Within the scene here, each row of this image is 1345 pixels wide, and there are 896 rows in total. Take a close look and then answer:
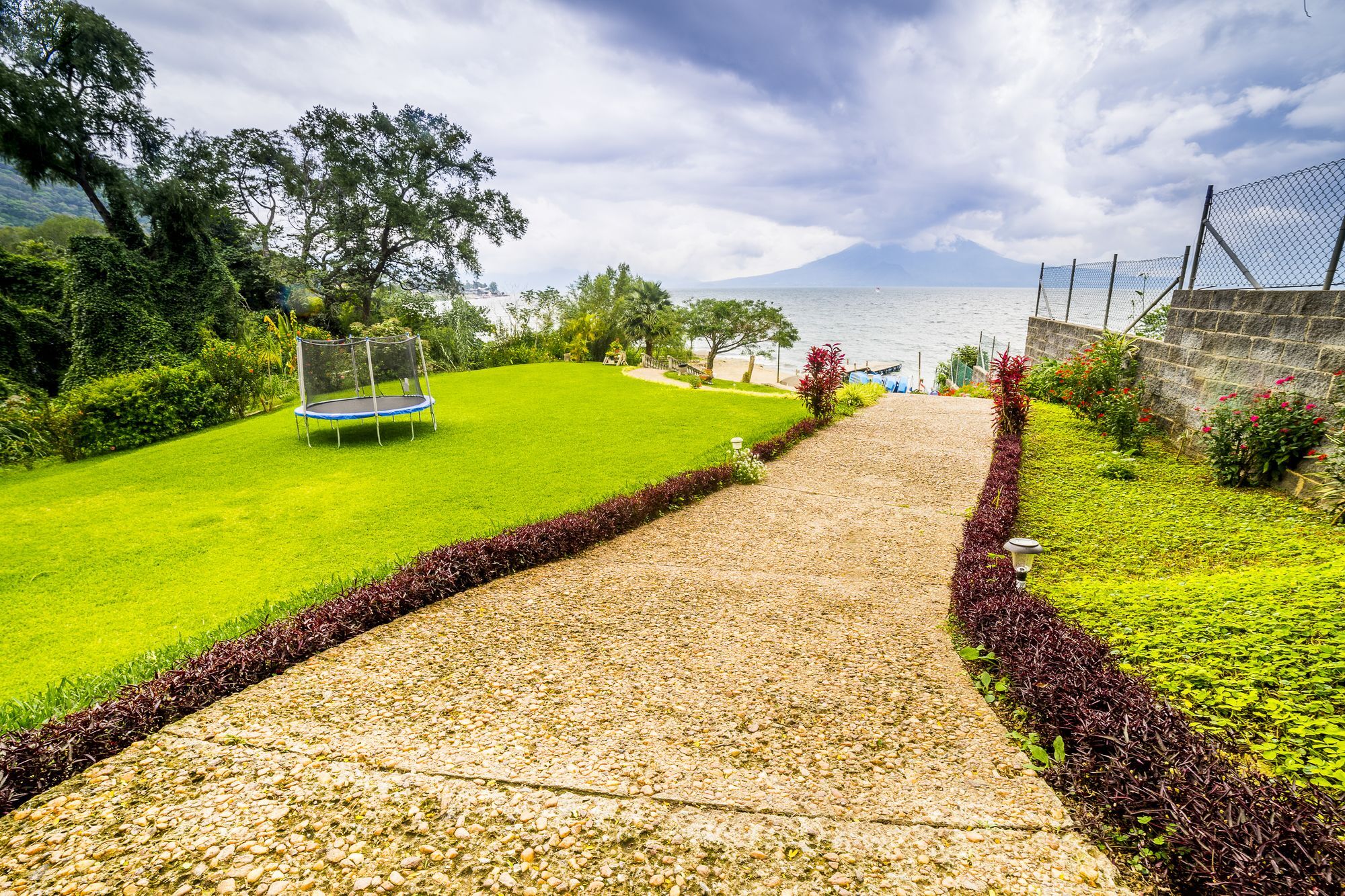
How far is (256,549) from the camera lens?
5.77 metres

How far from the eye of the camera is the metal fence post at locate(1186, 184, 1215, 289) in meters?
7.56

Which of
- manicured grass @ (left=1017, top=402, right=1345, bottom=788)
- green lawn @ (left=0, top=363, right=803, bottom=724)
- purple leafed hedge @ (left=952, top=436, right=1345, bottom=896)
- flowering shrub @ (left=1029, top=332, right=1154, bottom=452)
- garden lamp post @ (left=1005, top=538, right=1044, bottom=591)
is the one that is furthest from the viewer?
flowering shrub @ (left=1029, top=332, right=1154, bottom=452)

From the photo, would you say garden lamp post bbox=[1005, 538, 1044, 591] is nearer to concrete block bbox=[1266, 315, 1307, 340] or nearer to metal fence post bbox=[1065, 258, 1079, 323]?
concrete block bbox=[1266, 315, 1307, 340]

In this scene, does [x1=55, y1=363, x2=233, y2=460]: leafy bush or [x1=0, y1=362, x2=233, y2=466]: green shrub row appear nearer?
[x1=0, y1=362, x2=233, y2=466]: green shrub row

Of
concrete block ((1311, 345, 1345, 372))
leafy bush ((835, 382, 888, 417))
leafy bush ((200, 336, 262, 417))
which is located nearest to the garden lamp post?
concrete block ((1311, 345, 1345, 372))

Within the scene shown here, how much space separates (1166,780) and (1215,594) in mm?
2221

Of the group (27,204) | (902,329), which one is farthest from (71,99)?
(902,329)

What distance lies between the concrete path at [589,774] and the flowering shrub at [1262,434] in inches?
186

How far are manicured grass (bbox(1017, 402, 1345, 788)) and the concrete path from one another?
95 centimetres

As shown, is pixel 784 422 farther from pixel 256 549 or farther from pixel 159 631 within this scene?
pixel 159 631

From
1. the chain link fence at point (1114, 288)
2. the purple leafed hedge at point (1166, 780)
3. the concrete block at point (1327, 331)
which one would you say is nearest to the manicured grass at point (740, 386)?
the chain link fence at point (1114, 288)

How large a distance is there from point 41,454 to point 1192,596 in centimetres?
1628

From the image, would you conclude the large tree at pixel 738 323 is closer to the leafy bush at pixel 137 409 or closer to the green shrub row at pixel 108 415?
the leafy bush at pixel 137 409

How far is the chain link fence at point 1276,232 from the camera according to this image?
5.71 m
